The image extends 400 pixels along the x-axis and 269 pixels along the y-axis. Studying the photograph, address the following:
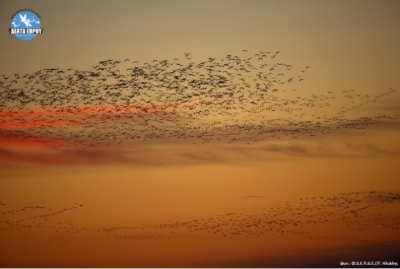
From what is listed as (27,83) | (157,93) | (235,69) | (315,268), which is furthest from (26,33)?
(315,268)

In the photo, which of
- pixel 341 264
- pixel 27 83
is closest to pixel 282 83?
pixel 341 264

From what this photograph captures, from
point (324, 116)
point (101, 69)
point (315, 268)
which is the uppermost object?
point (101, 69)

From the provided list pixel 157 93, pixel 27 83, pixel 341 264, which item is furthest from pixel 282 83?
pixel 27 83

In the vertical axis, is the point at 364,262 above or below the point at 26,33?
below

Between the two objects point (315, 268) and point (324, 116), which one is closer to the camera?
point (315, 268)

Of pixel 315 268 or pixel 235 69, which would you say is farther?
pixel 235 69

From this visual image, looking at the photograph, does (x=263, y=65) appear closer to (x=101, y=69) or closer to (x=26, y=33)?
(x=101, y=69)

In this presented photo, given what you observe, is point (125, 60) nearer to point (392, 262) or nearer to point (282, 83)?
point (282, 83)

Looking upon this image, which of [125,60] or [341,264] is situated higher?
[125,60]
